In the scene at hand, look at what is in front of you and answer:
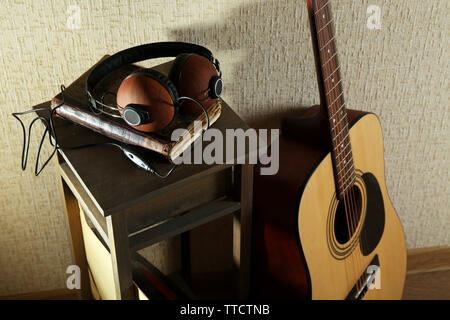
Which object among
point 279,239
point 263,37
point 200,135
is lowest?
point 279,239

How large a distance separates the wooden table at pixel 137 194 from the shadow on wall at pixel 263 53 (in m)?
0.21

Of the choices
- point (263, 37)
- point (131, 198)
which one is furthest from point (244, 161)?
point (263, 37)

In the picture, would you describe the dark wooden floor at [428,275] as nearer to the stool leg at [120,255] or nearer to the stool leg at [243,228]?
the stool leg at [243,228]

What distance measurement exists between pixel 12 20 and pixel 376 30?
774 millimetres

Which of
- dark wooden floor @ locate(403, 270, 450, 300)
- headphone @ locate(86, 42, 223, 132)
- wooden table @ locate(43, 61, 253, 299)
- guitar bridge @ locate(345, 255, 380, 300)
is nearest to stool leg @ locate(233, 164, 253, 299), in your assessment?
wooden table @ locate(43, 61, 253, 299)

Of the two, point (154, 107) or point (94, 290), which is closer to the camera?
point (154, 107)

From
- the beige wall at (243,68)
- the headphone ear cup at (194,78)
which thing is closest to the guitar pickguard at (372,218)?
the beige wall at (243,68)

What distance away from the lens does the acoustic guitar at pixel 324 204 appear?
832 mm

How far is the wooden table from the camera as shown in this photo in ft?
2.10

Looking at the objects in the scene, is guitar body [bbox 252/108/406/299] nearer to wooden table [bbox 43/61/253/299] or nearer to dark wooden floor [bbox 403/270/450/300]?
wooden table [bbox 43/61/253/299]

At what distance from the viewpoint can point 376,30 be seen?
1.00 metres

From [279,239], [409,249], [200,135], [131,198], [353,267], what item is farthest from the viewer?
[409,249]

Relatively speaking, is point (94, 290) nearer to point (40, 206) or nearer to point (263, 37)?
point (40, 206)

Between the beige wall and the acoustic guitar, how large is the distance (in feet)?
0.47
